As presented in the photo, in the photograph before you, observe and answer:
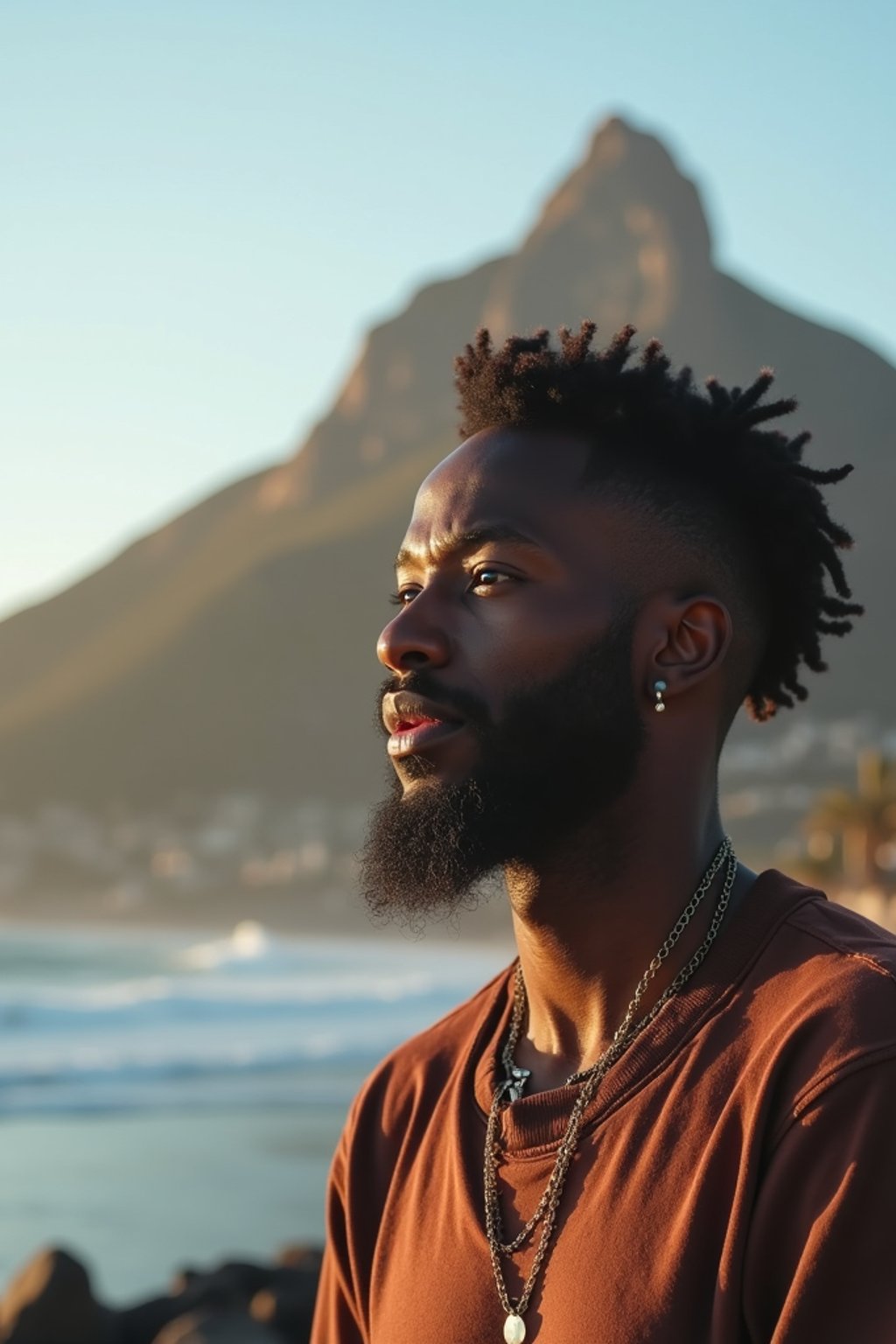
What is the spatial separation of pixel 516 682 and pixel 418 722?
0.47 ft

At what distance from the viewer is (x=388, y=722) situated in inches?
89.1

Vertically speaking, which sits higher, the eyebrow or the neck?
the eyebrow

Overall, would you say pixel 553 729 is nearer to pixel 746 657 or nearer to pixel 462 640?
pixel 462 640

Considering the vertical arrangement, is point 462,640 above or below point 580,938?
above

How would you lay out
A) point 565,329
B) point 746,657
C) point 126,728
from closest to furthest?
1. point 746,657
2. point 565,329
3. point 126,728

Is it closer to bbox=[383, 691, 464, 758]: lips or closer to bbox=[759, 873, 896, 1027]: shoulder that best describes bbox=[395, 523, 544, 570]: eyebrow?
bbox=[383, 691, 464, 758]: lips

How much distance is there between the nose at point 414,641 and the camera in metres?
2.19

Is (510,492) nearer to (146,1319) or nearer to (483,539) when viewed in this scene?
(483,539)

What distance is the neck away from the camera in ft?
7.07

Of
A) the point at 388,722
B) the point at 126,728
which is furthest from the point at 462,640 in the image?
the point at 126,728

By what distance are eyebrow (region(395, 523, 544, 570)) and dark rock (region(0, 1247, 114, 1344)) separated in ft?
17.2

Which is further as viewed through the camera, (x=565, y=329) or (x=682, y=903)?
(x=565, y=329)

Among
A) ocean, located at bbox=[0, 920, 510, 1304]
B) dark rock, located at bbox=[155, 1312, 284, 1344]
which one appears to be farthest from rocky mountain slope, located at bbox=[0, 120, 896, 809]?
dark rock, located at bbox=[155, 1312, 284, 1344]

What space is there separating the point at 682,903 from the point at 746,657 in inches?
14.3
